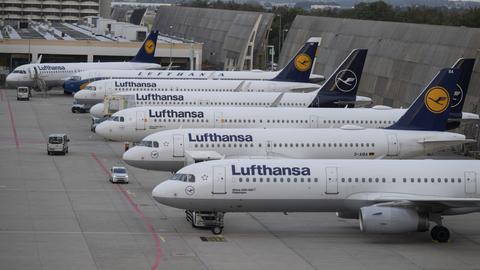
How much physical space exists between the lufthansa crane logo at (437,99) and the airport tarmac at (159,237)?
9173 mm

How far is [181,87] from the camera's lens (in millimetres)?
94188

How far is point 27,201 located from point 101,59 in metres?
96.8

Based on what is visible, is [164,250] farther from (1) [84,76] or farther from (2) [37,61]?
(2) [37,61]

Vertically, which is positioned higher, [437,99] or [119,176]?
[437,99]

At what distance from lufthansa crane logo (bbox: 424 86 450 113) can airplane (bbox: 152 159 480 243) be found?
1358 centimetres

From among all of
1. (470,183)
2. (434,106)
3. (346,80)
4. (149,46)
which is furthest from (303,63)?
(470,183)

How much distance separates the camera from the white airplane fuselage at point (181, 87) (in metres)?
94.4

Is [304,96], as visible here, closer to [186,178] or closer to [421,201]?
[186,178]

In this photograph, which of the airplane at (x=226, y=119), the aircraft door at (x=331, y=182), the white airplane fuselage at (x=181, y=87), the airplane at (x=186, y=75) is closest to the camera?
the aircraft door at (x=331, y=182)

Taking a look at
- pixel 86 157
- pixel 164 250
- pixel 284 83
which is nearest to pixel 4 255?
pixel 164 250

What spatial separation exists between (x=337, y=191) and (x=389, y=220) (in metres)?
2.78

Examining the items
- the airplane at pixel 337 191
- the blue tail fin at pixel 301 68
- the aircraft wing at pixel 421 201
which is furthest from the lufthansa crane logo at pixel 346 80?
the aircraft wing at pixel 421 201

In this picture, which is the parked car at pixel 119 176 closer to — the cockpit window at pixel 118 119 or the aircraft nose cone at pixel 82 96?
the cockpit window at pixel 118 119

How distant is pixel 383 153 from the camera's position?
61.2 m
